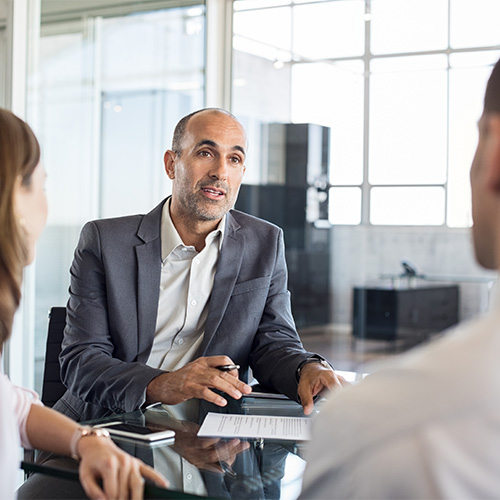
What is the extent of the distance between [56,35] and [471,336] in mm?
3522

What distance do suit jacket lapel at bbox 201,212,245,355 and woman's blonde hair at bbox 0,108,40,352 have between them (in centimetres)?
105

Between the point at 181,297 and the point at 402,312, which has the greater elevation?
the point at 181,297

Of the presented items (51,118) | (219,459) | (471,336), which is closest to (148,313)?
(219,459)

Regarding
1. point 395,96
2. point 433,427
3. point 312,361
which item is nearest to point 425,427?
point 433,427

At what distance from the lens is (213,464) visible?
4.61ft

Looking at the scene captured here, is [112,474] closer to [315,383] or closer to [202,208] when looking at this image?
[315,383]

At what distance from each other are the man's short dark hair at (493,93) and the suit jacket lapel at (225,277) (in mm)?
1525

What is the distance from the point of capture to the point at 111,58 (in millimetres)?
4156

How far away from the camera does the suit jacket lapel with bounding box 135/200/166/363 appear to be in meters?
2.29

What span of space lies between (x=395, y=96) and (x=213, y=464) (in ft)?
12.9

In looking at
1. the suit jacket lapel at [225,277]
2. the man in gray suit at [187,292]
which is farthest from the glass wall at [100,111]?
the suit jacket lapel at [225,277]

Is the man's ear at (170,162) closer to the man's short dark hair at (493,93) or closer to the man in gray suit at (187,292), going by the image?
the man in gray suit at (187,292)

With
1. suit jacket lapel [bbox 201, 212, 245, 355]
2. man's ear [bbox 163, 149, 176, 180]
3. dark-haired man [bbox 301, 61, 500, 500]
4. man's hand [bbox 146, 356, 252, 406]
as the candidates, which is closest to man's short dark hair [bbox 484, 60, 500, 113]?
dark-haired man [bbox 301, 61, 500, 500]

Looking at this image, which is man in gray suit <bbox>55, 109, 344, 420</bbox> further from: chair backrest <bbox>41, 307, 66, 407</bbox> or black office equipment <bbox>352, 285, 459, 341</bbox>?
black office equipment <bbox>352, 285, 459, 341</bbox>
